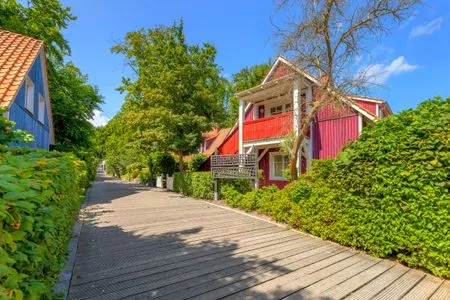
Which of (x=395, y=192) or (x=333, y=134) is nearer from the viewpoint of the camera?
(x=395, y=192)

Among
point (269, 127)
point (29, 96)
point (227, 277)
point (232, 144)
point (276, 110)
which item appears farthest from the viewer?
point (232, 144)

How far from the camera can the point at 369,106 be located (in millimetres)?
11312

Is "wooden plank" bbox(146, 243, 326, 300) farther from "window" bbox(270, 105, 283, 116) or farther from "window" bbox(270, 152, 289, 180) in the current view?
"window" bbox(270, 105, 283, 116)

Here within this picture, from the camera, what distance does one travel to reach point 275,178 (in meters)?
14.3

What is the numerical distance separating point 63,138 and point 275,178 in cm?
1245

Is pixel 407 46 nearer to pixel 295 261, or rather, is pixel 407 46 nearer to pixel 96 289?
pixel 295 261

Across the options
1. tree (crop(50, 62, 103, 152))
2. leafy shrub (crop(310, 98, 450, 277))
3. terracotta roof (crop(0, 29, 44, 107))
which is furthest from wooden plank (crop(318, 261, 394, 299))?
tree (crop(50, 62, 103, 152))

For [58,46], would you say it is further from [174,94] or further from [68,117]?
[174,94]

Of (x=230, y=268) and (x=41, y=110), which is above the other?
(x=41, y=110)

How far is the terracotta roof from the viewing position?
5820 mm

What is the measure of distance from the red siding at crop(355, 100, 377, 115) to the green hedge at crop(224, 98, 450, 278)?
6849 mm

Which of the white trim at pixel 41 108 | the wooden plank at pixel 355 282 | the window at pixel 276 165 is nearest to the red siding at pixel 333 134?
the window at pixel 276 165

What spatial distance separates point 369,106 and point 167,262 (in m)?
10.9

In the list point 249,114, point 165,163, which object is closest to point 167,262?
point 249,114
